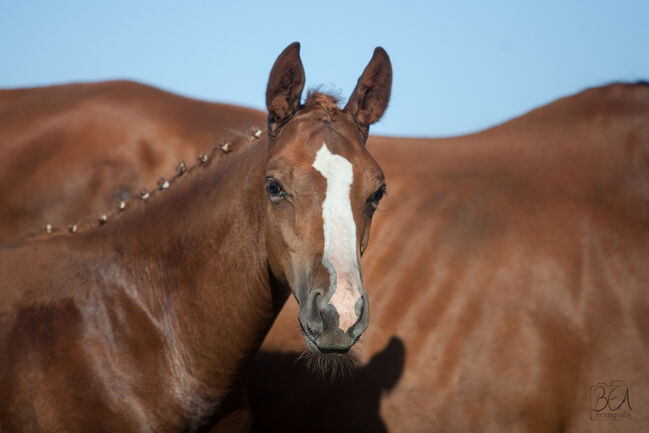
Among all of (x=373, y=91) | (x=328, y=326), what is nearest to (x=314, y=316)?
(x=328, y=326)

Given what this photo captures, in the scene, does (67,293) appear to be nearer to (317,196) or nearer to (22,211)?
(317,196)

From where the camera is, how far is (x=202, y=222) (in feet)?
11.8

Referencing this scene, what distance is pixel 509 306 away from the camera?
4.55m

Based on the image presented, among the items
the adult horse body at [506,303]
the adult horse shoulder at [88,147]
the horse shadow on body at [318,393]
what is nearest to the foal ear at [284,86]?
the adult horse body at [506,303]

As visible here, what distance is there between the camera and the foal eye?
313cm

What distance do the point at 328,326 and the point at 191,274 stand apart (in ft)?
→ 3.72

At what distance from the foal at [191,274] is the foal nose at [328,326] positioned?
0.17 feet

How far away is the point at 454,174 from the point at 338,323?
2719mm

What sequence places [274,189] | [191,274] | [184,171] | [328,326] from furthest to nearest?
[184,171], [191,274], [274,189], [328,326]

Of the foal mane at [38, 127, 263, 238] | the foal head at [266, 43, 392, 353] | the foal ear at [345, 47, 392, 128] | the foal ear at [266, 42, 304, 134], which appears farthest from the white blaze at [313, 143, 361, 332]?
the foal mane at [38, 127, 263, 238]

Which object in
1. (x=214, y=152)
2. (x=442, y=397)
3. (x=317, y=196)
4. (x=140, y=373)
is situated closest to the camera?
(x=317, y=196)

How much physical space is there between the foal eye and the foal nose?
0.55 meters

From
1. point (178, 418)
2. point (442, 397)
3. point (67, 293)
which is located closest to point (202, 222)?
point (67, 293)

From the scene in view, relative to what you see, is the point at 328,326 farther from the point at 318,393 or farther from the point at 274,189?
the point at 318,393
